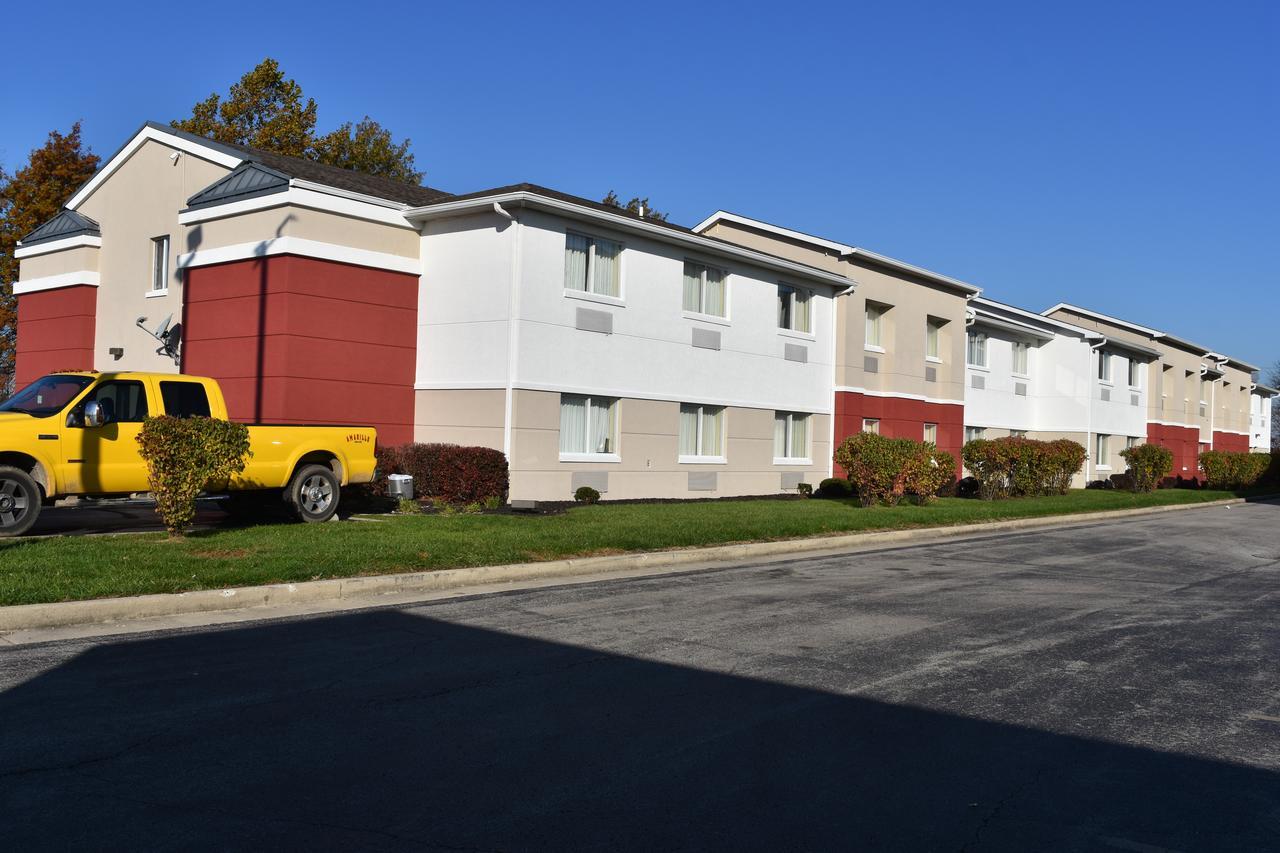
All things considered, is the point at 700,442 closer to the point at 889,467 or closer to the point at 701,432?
the point at 701,432

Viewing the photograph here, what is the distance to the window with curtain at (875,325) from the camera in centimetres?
3256

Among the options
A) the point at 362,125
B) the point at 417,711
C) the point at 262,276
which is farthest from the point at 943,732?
the point at 362,125

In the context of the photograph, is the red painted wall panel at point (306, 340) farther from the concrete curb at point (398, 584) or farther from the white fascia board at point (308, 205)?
the concrete curb at point (398, 584)

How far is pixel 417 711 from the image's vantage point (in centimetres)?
659

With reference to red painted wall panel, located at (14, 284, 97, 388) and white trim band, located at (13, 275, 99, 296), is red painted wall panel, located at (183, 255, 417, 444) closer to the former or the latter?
white trim band, located at (13, 275, 99, 296)

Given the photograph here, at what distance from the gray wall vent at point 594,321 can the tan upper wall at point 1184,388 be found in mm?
31485

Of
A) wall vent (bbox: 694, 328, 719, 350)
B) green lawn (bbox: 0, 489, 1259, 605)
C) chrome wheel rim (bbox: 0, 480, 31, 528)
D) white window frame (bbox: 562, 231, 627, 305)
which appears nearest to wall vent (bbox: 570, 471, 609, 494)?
green lawn (bbox: 0, 489, 1259, 605)

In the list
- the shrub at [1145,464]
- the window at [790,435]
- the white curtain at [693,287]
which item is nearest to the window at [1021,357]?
the shrub at [1145,464]

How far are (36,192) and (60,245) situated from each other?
12.7 m

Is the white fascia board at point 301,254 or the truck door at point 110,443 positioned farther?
the white fascia board at point 301,254

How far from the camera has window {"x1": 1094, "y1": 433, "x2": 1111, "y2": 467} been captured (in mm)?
47031

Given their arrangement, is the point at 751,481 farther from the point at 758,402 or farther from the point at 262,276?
the point at 262,276

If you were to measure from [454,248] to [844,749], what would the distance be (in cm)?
1810

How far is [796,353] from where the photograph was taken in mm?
28812
